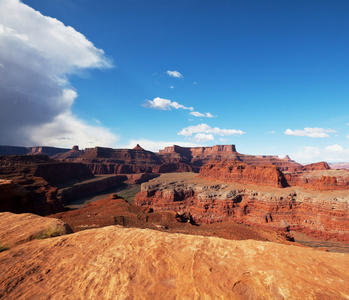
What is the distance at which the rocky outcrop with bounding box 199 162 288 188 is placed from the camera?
41.8 meters

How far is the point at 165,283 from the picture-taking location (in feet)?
11.9

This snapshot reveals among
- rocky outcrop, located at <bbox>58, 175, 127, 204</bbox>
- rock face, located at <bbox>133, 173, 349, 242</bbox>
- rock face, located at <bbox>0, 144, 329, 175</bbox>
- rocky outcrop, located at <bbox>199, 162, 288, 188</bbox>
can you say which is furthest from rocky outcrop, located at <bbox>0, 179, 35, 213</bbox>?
rock face, located at <bbox>0, 144, 329, 175</bbox>

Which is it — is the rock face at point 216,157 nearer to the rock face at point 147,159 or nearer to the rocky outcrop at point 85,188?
the rock face at point 147,159

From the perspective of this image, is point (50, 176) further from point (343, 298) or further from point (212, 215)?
point (343, 298)

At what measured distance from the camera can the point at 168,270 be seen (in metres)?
4.03

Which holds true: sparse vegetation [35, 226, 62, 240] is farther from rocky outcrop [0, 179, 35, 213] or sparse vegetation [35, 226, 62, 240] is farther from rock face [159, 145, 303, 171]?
rock face [159, 145, 303, 171]

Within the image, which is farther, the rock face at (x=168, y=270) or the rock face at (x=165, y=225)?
the rock face at (x=165, y=225)

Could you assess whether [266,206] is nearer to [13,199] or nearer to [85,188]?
[13,199]

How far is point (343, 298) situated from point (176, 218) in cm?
1924

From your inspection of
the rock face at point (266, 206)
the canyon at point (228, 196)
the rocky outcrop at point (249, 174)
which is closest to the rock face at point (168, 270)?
the canyon at point (228, 196)

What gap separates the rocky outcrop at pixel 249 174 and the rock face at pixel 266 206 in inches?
102

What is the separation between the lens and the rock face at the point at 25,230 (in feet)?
19.4

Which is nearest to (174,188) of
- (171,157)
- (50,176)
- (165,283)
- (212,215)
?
(212,215)

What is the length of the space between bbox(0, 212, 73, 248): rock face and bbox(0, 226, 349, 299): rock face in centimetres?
85
